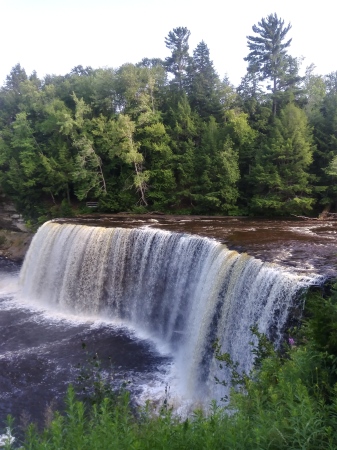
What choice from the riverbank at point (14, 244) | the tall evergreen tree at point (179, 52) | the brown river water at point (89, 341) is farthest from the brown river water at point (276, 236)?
the tall evergreen tree at point (179, 52)

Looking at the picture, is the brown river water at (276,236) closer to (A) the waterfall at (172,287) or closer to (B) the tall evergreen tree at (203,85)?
(A) the waterfall at (172,287)

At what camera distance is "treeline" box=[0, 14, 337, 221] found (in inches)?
784

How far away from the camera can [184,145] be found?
23297mm

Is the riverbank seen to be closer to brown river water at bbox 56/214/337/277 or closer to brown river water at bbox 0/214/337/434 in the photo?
brown river water at bbox 56/214/337/277

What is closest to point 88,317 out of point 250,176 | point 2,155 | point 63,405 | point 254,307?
point 63,405

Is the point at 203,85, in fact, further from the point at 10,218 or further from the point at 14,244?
the point at 14,244

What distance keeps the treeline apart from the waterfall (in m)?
7.37

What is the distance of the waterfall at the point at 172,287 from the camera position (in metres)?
8.94

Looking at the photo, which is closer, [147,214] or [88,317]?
[88,317]

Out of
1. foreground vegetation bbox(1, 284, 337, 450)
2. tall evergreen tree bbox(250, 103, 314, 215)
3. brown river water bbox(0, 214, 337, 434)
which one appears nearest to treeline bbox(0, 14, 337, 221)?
tall evergreen tree bbox(250, 103, 314, 215)

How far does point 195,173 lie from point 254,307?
14.7 metres

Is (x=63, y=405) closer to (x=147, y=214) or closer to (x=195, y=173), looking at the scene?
(x=147, y=214)

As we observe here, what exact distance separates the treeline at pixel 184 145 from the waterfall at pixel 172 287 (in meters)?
7.37

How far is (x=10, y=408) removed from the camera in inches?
347
